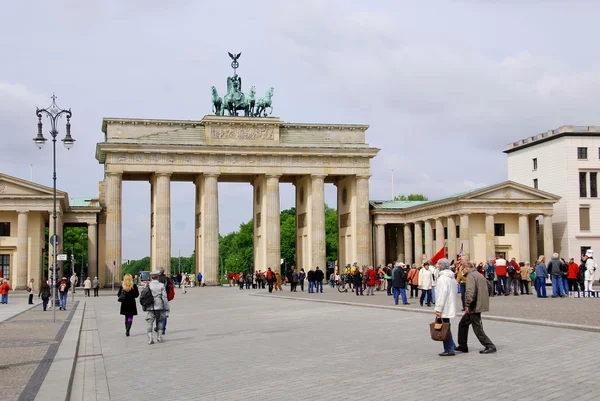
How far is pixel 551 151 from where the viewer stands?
8025cm

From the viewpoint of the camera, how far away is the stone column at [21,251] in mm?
70188

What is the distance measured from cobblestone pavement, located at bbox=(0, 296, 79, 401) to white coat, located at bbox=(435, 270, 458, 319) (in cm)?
756

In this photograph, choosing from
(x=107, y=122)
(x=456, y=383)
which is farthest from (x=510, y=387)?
(x=107, y=122)

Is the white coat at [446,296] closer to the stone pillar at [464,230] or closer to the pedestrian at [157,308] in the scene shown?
the pedestrian at [157,308]

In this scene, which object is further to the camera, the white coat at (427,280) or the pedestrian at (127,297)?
the white coat at (427,280)

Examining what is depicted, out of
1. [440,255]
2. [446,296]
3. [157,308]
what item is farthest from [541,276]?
[446,296]

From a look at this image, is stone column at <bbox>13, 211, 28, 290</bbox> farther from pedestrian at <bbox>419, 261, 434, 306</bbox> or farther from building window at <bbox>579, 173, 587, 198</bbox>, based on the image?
building window at <bbox>579, 173, 587, 198</bbox>

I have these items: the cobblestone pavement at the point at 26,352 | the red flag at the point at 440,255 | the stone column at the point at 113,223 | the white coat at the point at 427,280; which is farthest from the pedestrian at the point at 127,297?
the stone column at the point at 113,223

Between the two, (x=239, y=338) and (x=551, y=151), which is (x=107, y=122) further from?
(x=239, y=338)

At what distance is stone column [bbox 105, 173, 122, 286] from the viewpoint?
78.9 meters

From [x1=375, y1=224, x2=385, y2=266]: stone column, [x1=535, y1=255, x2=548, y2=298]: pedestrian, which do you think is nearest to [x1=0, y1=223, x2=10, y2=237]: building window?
[x1=375, y1=224, x2=385, y2=266]: stone column

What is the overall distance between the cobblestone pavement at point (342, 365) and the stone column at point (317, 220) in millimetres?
59143

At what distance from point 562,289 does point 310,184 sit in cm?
4596

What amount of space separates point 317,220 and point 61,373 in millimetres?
70467
